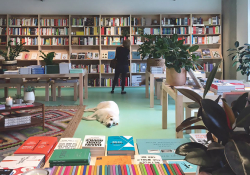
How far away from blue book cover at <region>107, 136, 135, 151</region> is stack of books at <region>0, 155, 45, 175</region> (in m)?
0.38

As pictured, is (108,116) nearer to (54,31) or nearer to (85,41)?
(85,41)

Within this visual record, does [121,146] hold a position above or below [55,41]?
below

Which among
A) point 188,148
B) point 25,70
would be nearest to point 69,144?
point 188,148

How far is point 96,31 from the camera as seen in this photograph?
26.2ft

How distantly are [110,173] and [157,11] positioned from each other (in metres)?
7.59

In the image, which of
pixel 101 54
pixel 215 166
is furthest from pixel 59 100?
pixel 215 166

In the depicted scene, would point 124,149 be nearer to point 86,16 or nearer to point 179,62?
point 179,62

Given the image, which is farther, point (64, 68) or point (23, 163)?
point (64, 68)

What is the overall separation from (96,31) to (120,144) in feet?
22.6

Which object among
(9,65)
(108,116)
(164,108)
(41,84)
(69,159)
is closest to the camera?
(69,159)

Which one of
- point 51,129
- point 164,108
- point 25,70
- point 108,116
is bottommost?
point 51,129

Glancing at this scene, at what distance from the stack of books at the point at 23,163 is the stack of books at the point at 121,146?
0.37m

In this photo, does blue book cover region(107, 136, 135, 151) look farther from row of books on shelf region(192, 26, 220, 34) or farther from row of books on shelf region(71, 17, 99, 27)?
row of books on shelf region(192, 26, 220, 34)

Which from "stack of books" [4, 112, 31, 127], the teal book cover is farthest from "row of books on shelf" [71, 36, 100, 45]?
the teal book cover
